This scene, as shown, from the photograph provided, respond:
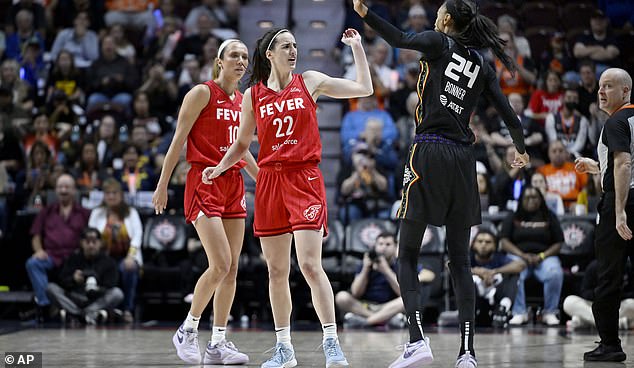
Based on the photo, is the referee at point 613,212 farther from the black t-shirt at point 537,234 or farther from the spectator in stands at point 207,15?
the spectator in stands at point 207,15

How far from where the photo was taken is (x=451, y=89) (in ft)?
17.1

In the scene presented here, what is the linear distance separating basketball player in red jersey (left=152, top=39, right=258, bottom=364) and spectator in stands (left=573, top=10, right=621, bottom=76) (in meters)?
7.67

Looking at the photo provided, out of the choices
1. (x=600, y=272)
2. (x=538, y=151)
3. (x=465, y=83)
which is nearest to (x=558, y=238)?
(x=538, y=151)

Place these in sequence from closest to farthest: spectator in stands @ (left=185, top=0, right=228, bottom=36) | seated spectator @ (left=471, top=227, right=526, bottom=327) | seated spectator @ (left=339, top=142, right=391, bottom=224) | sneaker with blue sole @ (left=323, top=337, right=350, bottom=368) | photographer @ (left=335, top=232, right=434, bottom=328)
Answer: sneaker with blue sole @ (left=323, top=337, right=350, bottom=368) → photographer @ (left=335, top=232, right=434, bottom=328) → seated spectator @ (left=471, top=227, right=526, bottom=327) → seated spectator @ (left=339, top=142, right=391, bottom=224) → spectator in stands @ (left=185, top=0, right=228, bottom=36)

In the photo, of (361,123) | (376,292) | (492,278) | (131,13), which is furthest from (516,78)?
(131,13)

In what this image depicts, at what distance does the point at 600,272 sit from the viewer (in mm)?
6148

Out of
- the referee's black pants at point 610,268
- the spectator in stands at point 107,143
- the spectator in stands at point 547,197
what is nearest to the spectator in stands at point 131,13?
the spectator in stands at point 107,143

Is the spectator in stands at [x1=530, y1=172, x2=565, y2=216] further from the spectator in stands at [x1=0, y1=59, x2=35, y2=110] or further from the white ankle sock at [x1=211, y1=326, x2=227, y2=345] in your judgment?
the spectator in stands at [x1=0, y1=59, x2=35, y2=110]

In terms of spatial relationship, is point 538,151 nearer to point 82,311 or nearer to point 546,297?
point 546,297

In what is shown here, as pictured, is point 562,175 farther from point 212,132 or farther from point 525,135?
point 212,132

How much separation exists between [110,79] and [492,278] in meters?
6.19

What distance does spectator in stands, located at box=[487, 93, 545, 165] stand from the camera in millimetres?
11289

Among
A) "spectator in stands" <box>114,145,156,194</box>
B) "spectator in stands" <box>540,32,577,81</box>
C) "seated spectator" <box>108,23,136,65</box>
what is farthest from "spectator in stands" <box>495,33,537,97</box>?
"seated spectator" <box>108,23,136,65</box>

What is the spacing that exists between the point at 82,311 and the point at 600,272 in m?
5.62
